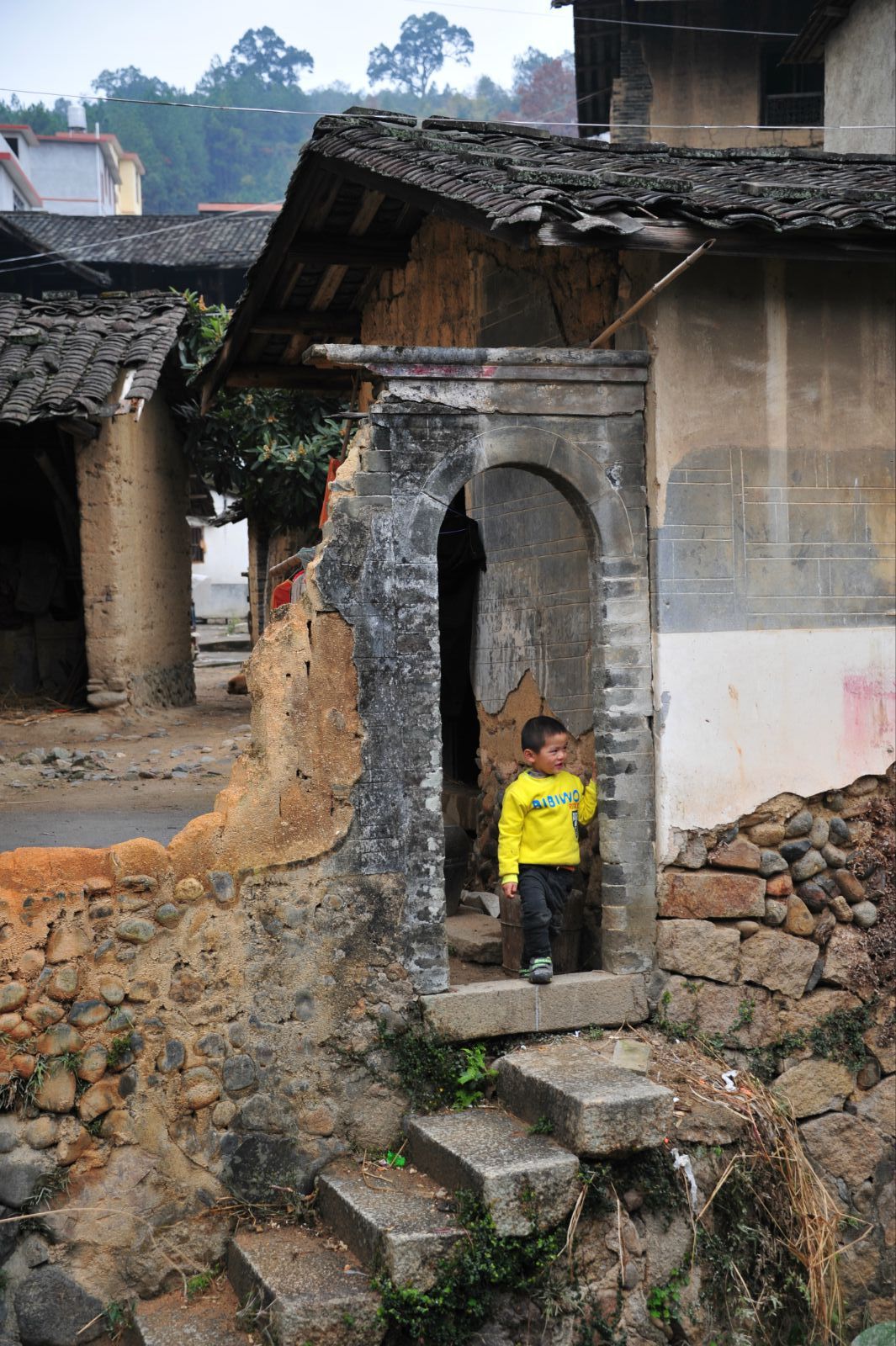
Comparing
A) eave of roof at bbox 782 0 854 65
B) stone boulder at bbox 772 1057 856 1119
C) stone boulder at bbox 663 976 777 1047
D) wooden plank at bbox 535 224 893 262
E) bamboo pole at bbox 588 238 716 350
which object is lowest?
stone boulder at bbox 772 1057 856 1119

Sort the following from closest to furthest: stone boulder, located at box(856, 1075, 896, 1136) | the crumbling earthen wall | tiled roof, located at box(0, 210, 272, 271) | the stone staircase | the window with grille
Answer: the stone staircase → stone boulder, located at box(856, 1075, 896, 1136) → the crumbling earthen wall → tiled roof, located at box(0, 210, 272, 271) → the window with grille

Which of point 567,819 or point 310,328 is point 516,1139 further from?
point 310,328

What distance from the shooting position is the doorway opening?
617cm

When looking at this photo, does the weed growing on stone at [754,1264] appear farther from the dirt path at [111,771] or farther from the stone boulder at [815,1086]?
the dirt path at [111,771]

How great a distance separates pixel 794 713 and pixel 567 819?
1.09 m

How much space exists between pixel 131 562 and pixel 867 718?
717 cm

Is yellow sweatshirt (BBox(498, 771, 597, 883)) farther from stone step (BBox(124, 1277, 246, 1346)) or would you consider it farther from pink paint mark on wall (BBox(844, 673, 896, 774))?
stone step (BBox(124, 1277, 246, 1346))

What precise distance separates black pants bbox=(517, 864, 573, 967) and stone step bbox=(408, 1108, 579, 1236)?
77 cm

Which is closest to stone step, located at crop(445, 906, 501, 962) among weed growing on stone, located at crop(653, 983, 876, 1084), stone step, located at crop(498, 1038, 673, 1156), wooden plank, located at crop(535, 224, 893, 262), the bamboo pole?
weed growing on stone, located at crop(653, 983, 876, 1084)

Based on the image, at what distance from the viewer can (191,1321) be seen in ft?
15.3

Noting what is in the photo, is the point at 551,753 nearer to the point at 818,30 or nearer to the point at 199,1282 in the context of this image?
the point at 199,1282

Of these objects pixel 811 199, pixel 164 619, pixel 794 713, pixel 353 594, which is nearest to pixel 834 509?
pixel 794 713

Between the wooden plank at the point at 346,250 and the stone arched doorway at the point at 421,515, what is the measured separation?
2861 millimetres

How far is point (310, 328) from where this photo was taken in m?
8.99
